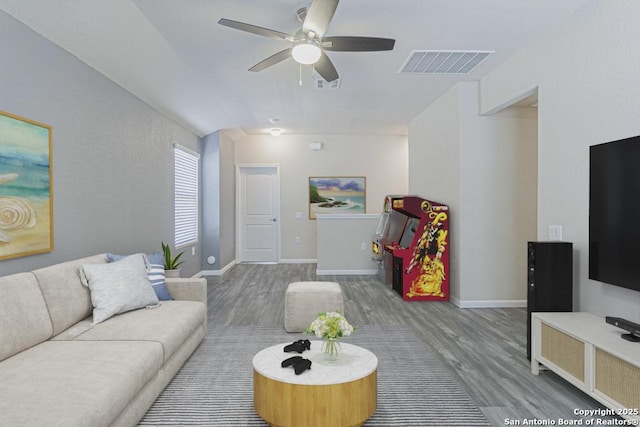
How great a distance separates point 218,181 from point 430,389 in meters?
5.30

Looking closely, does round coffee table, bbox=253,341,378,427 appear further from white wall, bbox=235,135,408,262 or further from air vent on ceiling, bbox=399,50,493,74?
white wall, bbox=235,135,408,262

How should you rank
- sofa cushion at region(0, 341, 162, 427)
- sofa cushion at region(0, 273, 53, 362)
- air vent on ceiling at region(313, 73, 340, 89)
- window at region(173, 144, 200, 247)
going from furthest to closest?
window at region(173, 144, 200, 247)
air vent on ceiling at region(313, 73, 340, 89)
sofa cushion at region(0, 273, 53, 362)
sofa cushion at region(0, 341, 162, 427)

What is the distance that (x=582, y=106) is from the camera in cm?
283

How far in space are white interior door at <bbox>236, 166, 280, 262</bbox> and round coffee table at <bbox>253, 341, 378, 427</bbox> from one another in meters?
6.27

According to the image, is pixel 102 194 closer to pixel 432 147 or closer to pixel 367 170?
pixel 432 147

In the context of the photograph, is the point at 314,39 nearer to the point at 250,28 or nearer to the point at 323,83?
the point at 250,28

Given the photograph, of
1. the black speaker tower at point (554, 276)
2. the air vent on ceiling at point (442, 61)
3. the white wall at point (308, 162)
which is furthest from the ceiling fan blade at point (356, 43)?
the white wall at point (308, 162)

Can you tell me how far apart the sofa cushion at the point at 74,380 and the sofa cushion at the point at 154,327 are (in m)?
0.10

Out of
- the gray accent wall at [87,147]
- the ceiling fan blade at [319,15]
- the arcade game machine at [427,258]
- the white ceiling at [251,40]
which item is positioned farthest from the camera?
the arcade game machine at [427,258]

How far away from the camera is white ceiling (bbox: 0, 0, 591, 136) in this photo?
279cm

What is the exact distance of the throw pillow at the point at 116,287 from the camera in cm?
267

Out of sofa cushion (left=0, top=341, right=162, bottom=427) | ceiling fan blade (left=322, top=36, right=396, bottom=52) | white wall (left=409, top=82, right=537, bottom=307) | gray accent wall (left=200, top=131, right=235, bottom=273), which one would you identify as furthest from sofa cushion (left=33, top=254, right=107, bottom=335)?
gray accent wall (left=200, top=131, right=235, bottom=273)

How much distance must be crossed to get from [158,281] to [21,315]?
1.17 m

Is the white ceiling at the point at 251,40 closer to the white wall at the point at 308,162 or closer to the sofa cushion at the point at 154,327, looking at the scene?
the sofa cushion at the point at 154,327
